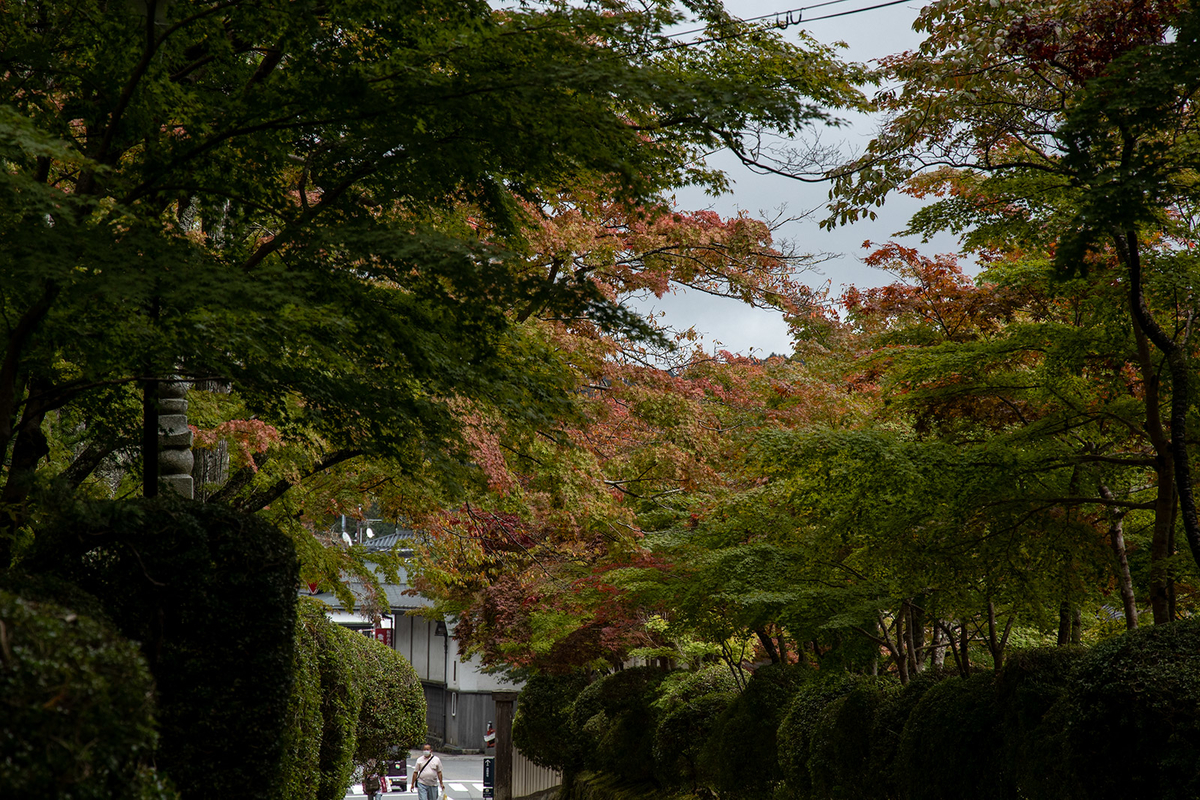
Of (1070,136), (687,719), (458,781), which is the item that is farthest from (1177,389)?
(458,781)

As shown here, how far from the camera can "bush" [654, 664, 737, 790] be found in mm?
16125

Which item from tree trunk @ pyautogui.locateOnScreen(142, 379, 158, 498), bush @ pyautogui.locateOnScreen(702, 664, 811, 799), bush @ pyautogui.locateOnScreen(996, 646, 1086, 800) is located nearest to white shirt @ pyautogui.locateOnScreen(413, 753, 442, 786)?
bush @ pyautogui.locateOnScreen(702, 664, 811, 799)

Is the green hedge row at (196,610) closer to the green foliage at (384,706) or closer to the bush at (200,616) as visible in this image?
the bush at (200,616)

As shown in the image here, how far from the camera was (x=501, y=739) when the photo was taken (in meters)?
25.1

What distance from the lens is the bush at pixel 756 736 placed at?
13586 millimetres

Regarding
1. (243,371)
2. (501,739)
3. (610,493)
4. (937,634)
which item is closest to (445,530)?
(610,493)

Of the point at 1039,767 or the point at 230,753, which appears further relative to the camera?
the point at 1039,767

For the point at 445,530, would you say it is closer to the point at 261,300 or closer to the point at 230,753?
the point at 230,753

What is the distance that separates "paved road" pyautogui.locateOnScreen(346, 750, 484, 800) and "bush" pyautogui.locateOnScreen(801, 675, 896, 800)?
1317cm

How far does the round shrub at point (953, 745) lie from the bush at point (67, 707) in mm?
7033

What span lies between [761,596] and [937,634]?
231 inches

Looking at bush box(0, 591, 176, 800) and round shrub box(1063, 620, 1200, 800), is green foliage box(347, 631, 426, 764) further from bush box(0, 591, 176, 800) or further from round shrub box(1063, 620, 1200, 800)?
bush box(0, 591, 176, 800)

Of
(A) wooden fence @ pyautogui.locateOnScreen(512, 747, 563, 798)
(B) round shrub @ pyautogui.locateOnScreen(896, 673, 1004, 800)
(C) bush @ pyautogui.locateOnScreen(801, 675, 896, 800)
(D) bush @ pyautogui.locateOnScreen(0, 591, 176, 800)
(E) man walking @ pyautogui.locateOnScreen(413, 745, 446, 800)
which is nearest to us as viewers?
(D) bush @ pyautogui.locateOnScreen(0, 591, 176, 800)

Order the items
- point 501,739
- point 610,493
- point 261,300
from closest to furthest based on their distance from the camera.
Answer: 1. point 261,300
2. point 610,493
3. point 501,739
